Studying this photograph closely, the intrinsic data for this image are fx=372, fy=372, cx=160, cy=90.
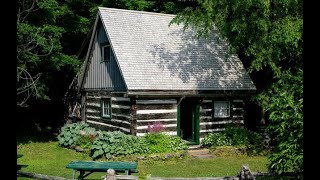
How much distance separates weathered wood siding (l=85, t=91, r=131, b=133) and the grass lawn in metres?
2.38

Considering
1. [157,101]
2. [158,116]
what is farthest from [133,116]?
[157,101]

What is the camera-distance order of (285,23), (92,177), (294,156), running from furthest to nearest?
1. (285,23)
2. (92,177)
3. (294,156)

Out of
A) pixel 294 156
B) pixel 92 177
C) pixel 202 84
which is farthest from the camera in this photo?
pixel 202 84

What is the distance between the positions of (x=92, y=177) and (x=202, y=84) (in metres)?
8.35

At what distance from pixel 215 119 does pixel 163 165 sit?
5483 millimetres

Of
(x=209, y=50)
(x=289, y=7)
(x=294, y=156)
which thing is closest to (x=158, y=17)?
(x=209, y=50)

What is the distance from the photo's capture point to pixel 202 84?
751 inches

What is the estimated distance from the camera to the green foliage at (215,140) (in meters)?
18.4

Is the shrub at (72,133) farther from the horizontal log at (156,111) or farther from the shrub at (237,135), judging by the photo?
the shrub at (237,135)

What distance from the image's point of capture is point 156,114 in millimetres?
17844

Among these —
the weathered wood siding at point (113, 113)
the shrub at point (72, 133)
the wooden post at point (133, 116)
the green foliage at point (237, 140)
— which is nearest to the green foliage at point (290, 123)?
the wooden post at point (133, 116)

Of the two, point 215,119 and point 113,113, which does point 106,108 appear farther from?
point 215,119

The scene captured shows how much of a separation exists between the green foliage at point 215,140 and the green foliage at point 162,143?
1.94 metres
